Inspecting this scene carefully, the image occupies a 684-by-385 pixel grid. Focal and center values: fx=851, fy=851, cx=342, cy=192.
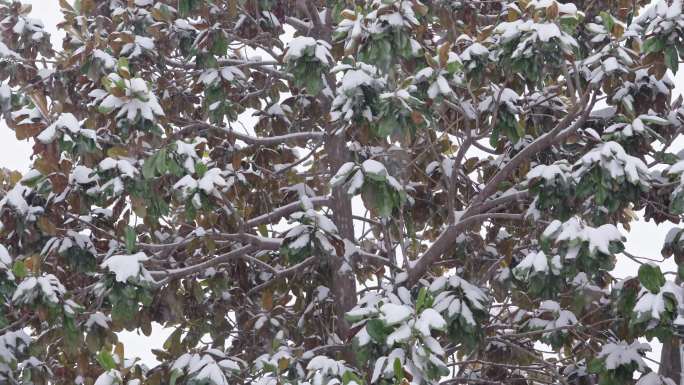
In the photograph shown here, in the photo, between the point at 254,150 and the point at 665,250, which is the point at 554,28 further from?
the point at 254,150

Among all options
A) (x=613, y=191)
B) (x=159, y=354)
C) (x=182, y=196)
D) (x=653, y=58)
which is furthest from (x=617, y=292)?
(x=159, y=354)

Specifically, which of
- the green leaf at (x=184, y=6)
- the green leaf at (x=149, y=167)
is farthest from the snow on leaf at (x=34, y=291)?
the green leaf at (x=184, y=6)

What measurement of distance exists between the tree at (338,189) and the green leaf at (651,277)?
0.05ft

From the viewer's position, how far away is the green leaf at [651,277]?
522cm

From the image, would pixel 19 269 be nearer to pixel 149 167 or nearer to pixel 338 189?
pixel 149 167

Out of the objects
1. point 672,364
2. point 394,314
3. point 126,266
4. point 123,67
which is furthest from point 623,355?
point 123,67

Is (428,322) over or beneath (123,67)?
beneath

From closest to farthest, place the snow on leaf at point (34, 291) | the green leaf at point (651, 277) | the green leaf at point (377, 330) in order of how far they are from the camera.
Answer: the green leaf at point (377, 330) < the green leaf at point (651, 277) < the snow on leaf at point (34, 291)

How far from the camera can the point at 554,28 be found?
17.0ft

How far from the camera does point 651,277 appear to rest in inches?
206

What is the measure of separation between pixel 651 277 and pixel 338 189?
10.4 feet

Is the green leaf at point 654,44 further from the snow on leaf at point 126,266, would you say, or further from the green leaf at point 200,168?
the snow on leaf at point 126,266

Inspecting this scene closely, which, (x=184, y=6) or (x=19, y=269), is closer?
(x=19, y=269)

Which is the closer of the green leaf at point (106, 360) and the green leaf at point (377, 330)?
the green leaf at point (377, 330)
